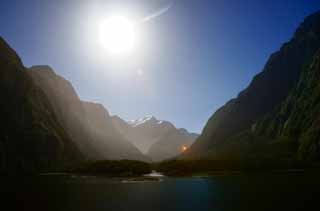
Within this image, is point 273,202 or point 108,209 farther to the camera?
point 273,202

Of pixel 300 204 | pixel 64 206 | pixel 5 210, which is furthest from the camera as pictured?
pixel 64 206

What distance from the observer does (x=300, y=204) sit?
5456cm

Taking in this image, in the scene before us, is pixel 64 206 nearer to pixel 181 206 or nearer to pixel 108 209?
pixel 108 209

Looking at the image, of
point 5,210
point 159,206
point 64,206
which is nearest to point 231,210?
point 159,206

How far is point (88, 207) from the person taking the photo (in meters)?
57.1

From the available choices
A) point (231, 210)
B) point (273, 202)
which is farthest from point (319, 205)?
A: point (231, 210)

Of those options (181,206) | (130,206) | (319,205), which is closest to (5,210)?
(130,206)

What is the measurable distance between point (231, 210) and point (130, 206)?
21.2 meters

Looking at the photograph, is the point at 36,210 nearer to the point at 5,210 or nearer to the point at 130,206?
the point at 5,210

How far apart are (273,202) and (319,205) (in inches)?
367

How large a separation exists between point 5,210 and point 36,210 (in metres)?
5.32

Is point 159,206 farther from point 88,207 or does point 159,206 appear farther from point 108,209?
point 88,207

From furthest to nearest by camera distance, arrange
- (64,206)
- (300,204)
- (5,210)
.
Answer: (64,206)
(300,204)
(5,210)

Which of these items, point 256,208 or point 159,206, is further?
point 159,206
